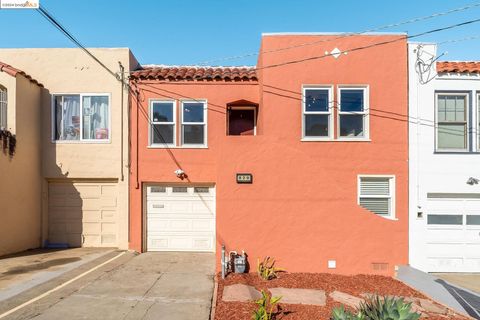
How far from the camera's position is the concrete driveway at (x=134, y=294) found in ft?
18.8

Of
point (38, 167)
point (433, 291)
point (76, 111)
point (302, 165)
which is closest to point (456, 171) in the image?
point (433, 291)

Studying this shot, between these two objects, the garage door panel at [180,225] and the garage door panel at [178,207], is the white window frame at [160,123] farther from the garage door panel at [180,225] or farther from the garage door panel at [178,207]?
the garage door panel at [180,225]

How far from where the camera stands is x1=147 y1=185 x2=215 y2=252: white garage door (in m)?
10.9

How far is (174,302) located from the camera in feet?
20.7

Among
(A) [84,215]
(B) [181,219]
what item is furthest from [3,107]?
(B) [181,219]

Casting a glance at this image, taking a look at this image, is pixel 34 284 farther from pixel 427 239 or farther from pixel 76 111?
pixel 427 239

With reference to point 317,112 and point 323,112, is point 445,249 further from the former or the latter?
point 317,112

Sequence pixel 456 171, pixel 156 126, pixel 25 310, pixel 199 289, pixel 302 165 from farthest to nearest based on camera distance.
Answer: pixel 156 126
pixel 456 171
pixel 302 165
pixel 199 289
pixel 25 310

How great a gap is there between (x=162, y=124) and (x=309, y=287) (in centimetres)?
704

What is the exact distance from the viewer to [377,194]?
29.9 feet

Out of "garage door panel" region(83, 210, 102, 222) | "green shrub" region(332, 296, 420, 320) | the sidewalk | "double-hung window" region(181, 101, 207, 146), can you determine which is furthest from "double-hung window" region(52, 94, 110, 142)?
the sidewalk

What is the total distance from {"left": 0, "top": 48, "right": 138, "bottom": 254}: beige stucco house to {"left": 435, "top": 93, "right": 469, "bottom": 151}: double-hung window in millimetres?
9991

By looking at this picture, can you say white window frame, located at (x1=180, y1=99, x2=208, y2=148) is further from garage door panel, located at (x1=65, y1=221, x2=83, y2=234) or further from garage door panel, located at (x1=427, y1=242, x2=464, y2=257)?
garage door panel, located at (x1=427, y1=242, x2=464, y2=257)

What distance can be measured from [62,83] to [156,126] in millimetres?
3775
